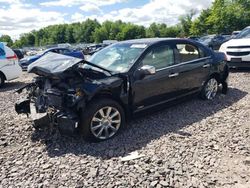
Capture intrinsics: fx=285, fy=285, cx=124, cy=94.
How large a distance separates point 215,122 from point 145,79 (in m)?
1.52

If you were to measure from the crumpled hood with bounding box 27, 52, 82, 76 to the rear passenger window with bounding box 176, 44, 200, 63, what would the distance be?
2.20m

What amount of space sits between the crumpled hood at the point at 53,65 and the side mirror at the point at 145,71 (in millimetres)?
1042

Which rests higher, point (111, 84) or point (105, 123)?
point (111, 84)

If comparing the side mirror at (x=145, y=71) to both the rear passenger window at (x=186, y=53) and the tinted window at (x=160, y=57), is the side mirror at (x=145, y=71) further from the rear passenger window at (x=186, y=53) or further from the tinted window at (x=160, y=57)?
the rear passenger window at (x=186, y=53)

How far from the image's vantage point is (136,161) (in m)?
3.88

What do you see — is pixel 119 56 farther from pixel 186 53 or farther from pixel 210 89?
pixel 210 89

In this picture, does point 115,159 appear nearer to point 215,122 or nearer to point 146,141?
point 146,141

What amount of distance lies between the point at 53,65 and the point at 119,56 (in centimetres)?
134

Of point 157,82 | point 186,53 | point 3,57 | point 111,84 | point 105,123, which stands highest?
point 186,53

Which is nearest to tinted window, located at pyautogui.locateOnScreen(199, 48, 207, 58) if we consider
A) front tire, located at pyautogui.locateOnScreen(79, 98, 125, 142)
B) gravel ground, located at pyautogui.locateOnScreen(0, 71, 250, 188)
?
gravel ground, located at pyautogui.locateOnScreen(0, 71, 250, 188)

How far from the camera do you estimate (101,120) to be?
14.8 feet

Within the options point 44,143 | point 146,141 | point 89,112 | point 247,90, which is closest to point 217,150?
point 146,141

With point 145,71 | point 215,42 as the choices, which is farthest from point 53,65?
point 215,42

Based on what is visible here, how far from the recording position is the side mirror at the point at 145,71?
4.75 metres
